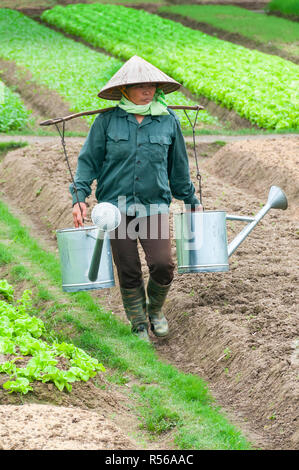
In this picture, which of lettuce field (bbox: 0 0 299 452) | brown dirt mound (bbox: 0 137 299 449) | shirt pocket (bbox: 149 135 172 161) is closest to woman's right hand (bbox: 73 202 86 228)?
lettuce field (bbox: 0 0 299 452)

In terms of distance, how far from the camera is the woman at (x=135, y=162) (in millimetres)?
5043

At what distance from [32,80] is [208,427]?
48.1 ft

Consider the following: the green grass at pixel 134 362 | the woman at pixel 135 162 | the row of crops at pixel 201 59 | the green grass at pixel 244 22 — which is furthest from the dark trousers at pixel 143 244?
the green grass at pixel 244 22

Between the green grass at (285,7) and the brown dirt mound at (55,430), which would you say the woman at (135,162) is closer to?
A: the brown dirt mound at (55,430)

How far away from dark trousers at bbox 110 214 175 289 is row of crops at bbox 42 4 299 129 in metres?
8.86

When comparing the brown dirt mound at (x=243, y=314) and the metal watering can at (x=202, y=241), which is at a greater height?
the metal watering can at (x=202, y=241)

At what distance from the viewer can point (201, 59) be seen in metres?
18.7

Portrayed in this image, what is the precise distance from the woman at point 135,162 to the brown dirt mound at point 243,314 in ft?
2.01

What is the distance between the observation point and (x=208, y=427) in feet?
13.9

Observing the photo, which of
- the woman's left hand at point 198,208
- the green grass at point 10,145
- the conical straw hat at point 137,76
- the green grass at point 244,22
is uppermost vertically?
the conical straw hat at point 137,76

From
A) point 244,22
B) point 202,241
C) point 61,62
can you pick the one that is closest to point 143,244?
point 202,241

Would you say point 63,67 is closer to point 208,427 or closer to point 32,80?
point 32,80

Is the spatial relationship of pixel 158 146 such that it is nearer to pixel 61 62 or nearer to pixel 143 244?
pixel 143 244

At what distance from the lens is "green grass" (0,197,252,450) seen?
4207 mm
